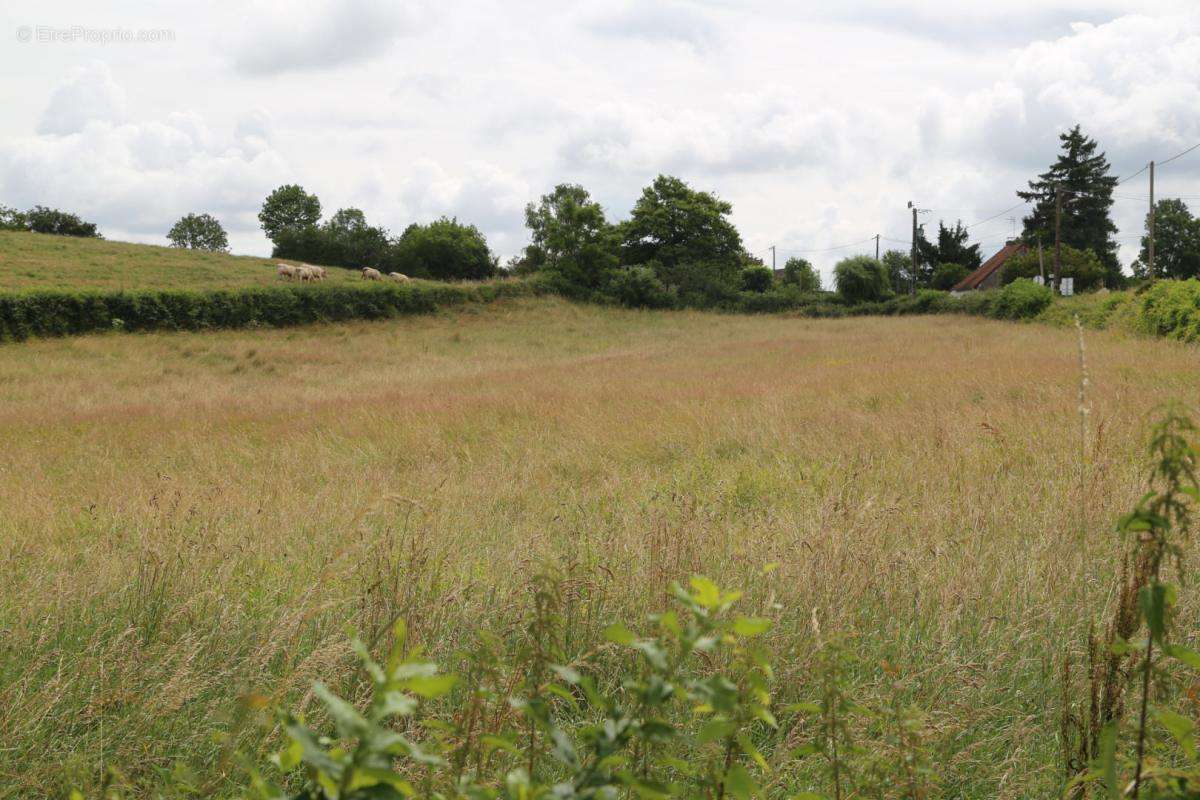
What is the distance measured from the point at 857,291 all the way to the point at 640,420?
50.0 m

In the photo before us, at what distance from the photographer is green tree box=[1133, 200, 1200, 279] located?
265 feet

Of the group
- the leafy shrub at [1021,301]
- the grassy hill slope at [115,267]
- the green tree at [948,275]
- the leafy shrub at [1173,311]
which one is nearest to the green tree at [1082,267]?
the green tree at [948,275]

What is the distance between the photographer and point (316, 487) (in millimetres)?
8078

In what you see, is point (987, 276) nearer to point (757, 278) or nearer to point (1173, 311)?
point (757, 278)

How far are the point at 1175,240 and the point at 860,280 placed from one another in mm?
49795

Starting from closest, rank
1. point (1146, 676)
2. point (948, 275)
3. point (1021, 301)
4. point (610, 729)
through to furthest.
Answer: point (610, 729) → point (1146, 676) → point (1021, 301) → point (948, 275)

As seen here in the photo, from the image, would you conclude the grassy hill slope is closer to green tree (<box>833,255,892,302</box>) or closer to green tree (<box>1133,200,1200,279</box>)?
green tree (<box>833,255,892,302</box>)

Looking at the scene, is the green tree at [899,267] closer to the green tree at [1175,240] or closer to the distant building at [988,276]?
the distant building at [988,276]

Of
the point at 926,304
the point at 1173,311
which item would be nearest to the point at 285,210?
the point at 926,304

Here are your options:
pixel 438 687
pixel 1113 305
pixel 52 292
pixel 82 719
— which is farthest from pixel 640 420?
pixel 52 292

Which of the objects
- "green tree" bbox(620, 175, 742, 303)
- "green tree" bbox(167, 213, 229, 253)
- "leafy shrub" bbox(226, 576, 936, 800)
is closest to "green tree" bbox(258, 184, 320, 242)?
"green tree" bbox(167, 213, 229, 253)

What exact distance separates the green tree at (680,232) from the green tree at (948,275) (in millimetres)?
23581

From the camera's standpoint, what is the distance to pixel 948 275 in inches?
3012

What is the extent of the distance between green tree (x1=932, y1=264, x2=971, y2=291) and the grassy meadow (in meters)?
66.5
